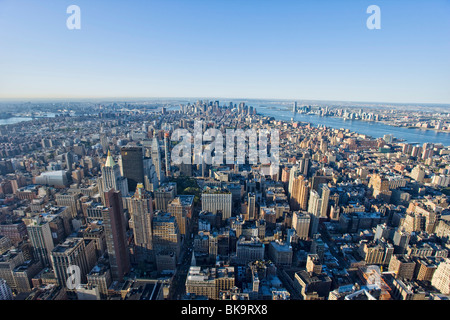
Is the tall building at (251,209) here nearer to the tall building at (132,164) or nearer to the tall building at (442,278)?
the tall building at (132,164)

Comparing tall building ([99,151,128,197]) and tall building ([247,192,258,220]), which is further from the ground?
tall building ([99,151,128,197])

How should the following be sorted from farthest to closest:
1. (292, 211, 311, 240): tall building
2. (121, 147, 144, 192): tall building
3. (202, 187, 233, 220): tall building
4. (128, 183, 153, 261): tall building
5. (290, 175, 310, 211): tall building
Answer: (121, 147, 144, 192): tall building → (290, 175, 310, 211): tall building → (202, 187, 233, 220): tall building → (292, 211, 311, 240): tall building → (128, 183, 153, 261): tall building

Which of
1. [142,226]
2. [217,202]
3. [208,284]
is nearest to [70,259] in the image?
[142,226]

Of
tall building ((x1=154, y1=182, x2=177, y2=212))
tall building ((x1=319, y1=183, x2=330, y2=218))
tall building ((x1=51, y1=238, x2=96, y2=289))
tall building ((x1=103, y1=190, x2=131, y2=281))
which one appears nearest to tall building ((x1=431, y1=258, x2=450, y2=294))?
tall building ((x1=319, y1=183, x2=330, y2=218))

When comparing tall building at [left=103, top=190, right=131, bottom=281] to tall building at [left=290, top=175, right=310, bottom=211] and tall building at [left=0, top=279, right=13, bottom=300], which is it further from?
tall building at [left=290, top=175, right=310, bottom=211]

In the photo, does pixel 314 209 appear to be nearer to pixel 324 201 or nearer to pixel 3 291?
pixel 324 201
